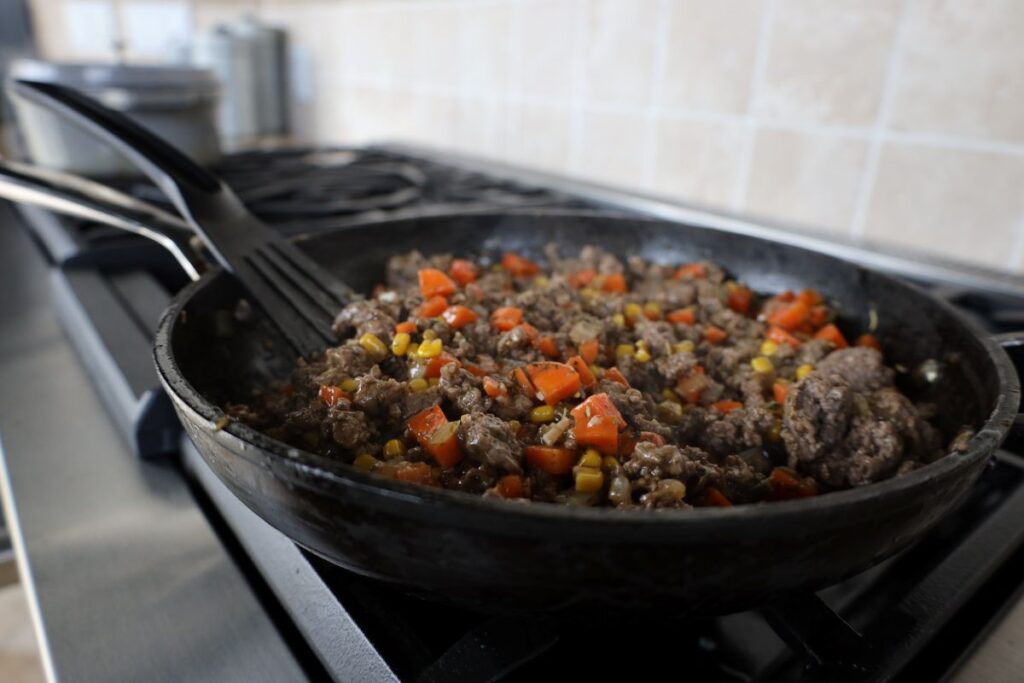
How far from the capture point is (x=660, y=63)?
5.83 feet

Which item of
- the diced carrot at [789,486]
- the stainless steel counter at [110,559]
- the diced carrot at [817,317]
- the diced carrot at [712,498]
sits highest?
the diced carrot at [817,317]

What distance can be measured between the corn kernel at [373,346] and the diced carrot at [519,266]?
0.40 m

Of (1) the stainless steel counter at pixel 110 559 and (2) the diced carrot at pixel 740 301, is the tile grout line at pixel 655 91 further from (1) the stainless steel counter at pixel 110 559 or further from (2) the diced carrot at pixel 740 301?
(1) the stainless steel counter at pixel 110 559

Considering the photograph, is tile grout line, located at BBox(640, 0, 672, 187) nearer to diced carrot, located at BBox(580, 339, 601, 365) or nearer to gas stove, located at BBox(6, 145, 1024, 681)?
gas stove, located at BBox(6, 145, 1024, 681)

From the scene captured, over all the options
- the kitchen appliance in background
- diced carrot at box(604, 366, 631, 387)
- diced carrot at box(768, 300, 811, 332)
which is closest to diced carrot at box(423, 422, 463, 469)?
diced carrot at box(604, 366, 631, 387)

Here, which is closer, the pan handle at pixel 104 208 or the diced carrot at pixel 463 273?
the pan handle at pixel 104 208

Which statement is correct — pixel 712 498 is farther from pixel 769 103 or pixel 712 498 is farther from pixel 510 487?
pixel 769 103

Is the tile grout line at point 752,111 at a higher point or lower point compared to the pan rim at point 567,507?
higher

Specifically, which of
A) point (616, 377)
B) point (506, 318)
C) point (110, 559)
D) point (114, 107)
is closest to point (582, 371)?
point (616, 377)

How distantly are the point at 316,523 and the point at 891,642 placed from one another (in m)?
0.46

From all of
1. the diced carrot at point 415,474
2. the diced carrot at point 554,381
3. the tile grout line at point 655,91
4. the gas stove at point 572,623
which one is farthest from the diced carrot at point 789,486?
the tile grout line at point 655,91

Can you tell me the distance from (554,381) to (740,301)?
46cm

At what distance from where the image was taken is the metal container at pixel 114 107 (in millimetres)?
1626

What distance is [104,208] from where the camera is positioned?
0.85m
